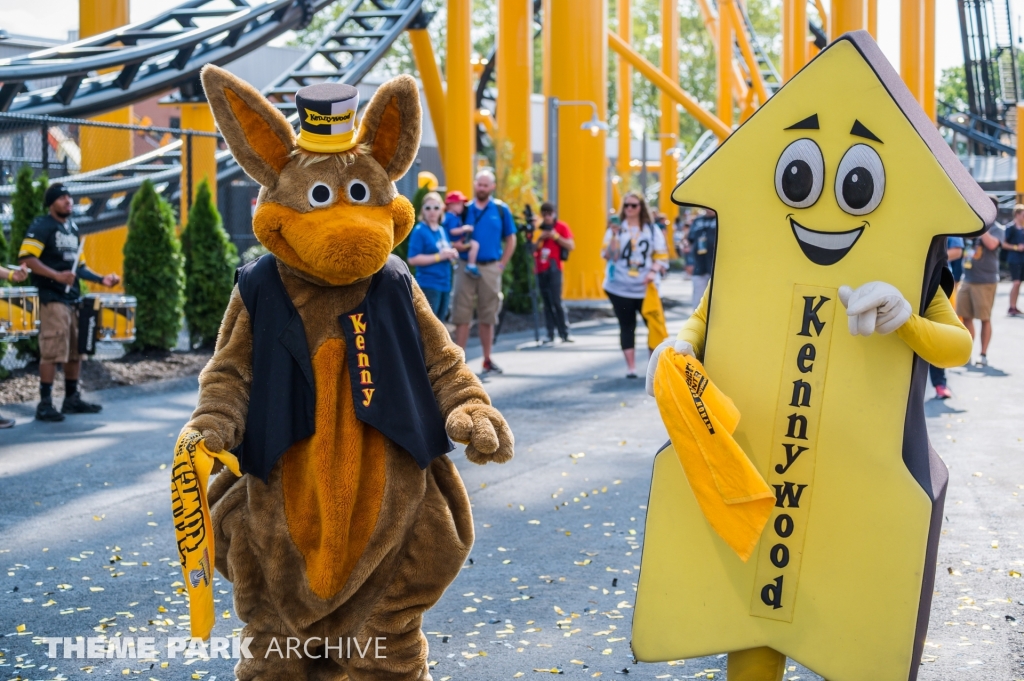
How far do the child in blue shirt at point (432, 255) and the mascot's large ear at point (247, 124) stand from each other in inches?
287

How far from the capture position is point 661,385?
332 centimetres

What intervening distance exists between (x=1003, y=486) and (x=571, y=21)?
15.8 meters

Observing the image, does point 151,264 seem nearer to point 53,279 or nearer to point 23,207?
point 23,207

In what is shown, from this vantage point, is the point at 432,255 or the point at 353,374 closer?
the point at 353,374

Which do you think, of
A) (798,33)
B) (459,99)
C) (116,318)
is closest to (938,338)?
(116,318)

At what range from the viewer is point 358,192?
3420 millimetres

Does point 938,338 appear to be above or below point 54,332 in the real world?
above

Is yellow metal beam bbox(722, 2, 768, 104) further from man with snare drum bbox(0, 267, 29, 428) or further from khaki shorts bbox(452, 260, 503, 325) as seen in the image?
man with snare drum bbox(0, 267, 29, 428)

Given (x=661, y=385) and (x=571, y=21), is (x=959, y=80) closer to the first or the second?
(x=571, y=21)

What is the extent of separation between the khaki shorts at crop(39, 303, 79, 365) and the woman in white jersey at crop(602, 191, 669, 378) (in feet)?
15.9

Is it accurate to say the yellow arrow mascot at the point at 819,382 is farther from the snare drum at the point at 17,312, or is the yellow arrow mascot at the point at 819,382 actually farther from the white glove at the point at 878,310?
the snare drum at the point at 17,312

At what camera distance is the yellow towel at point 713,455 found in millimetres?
3252

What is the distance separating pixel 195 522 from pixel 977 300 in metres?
11.0

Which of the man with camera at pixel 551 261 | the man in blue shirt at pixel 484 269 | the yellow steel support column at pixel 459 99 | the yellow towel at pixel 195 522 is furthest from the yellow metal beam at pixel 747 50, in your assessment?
the yellow towel at pixel 195 522
